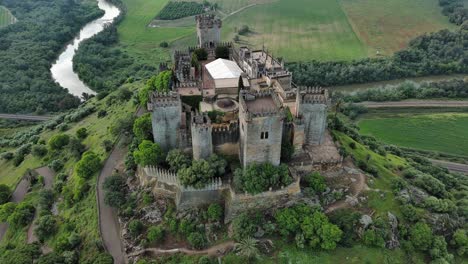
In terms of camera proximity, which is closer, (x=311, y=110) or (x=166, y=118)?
(x=166, y=118)

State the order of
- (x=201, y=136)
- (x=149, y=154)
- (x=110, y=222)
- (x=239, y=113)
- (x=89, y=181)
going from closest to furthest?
(x=201, y=136), (x=149, y=154), (x=239, y=113), (x=110, y=222), (x=89, y=181)

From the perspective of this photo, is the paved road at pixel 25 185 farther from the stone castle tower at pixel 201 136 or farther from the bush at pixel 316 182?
the bush at pixel 316 182

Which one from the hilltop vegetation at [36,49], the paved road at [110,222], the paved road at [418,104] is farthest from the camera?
the hilltop vegetation at [36,49]

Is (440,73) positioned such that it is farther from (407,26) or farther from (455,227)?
(455,227)

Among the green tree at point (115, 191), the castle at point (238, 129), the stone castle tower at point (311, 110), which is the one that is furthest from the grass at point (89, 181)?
the stone castle tower at point (311, 110)

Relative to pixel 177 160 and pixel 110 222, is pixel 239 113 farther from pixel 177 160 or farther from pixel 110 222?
pixel 110 222

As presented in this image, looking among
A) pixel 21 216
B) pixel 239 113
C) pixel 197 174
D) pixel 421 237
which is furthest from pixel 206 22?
pixel 421 237
